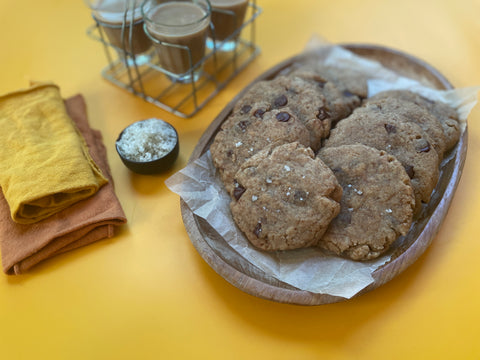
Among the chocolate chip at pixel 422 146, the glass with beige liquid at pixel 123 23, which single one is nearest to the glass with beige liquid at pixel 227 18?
the glass with beige liquid at pixel 123 23

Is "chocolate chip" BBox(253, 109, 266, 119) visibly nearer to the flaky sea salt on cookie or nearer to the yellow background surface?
the flaky sea salt on cookie

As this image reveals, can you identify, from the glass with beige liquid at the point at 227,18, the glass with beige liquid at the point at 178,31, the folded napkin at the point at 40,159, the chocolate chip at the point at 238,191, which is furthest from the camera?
the glass with beige liquid at the point at 227,18

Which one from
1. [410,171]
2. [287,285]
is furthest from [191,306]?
[410,171]

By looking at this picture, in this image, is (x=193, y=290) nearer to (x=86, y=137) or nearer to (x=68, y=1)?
(x=86, y=137)

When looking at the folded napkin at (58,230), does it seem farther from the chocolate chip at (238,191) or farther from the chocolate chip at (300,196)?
the chocolate chip at (300,196)

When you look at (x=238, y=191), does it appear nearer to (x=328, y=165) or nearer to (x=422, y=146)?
(x=328, y=165)
